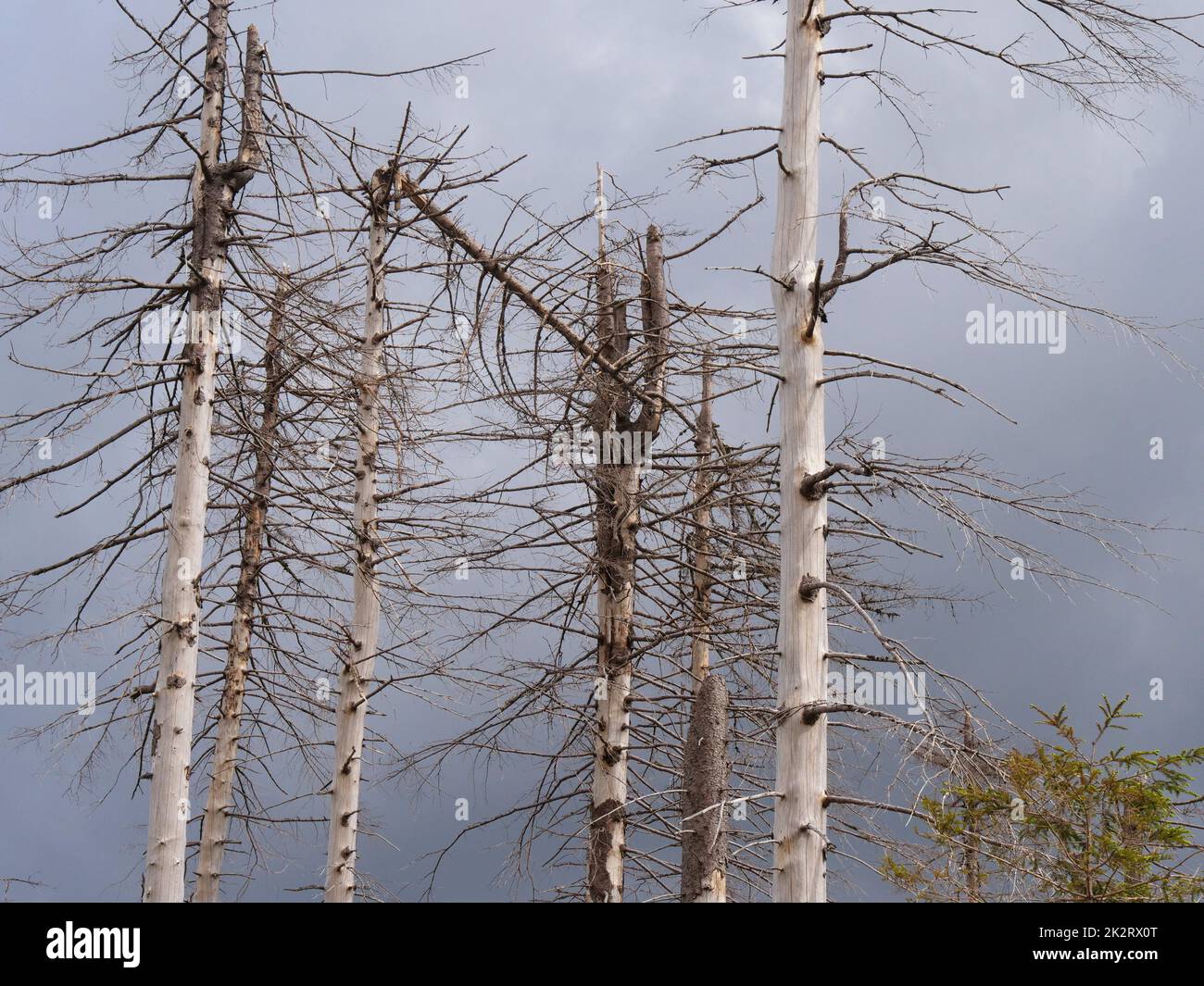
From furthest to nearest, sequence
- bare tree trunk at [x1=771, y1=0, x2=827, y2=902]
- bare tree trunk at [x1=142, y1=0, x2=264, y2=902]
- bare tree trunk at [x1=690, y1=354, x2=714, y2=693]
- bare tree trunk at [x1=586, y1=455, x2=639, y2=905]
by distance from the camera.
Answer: bare tree trunk at [x1=690, y1=354, x2=714, y2=693]
bare tree trunk at [x1=586, y1=455, x2=639, y2=905]
bare tree trunk at [x1=142, y1=0, x2=264, y2=902]
bare tree trunk at [x1=771, y1=0, x2=827, y2=902]

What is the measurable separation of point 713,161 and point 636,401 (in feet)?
11.4

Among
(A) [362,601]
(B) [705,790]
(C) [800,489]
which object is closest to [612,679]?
(B) [705,790]

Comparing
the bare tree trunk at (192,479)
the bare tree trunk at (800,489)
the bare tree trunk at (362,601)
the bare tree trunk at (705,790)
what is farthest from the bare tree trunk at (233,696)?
the bare tree trunk at (800,489)

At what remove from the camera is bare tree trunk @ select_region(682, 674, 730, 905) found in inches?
316

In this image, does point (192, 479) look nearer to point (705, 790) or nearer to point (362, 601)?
point (362, 601)

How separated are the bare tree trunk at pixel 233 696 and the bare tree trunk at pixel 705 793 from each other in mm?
6735

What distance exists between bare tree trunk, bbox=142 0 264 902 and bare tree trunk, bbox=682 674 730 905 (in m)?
3.97

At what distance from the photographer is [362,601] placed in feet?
35.9

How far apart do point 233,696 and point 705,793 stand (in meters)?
7.69

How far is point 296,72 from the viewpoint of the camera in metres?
9.76

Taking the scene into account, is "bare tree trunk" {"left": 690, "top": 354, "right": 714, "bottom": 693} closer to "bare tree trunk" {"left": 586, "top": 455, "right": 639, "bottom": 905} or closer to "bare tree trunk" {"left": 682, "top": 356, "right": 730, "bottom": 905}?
"bare tree trunk" {"left": 586, "top": 455, "right": 639, "bottom": 905}

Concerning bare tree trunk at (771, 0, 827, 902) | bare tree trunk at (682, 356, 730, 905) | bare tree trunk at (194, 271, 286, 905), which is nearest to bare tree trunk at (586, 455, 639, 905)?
bare tree trunk at (682, 356, 730, 905)
